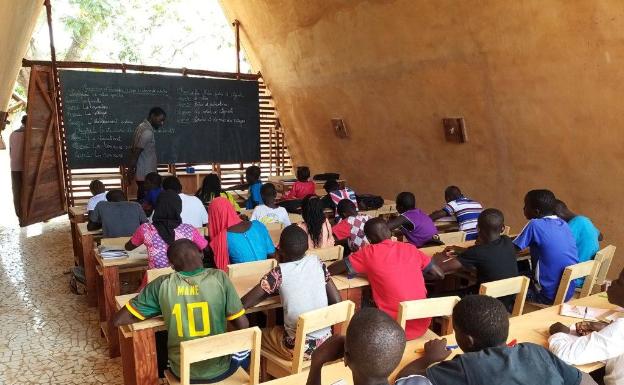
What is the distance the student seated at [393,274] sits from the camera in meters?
2.99

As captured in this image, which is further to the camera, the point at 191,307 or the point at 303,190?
the point at 303,190

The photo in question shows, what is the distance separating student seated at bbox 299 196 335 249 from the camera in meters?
4.26

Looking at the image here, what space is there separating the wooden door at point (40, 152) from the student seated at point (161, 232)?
18.3 feet

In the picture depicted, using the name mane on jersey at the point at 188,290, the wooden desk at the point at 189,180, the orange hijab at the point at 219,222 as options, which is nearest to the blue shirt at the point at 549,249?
the orange hijab at the point at 219,222

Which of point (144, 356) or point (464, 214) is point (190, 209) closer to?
point (144, 356)

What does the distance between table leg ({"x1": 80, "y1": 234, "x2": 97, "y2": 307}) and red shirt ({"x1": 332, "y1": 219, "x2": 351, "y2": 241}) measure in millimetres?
2372

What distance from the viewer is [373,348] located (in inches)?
59.2

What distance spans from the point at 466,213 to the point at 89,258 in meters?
3.82

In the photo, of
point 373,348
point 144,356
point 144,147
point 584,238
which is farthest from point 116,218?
point 584,238

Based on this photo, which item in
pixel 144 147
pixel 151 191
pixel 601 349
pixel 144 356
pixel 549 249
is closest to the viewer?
pixel 601 349

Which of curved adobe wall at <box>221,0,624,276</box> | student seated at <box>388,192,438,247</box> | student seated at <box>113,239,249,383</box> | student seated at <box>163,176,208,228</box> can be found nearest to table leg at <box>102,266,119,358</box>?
student seated at <box>163,176,208,228</box>

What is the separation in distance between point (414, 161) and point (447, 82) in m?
1.62

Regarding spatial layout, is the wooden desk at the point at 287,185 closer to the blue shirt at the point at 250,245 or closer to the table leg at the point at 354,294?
the blue shirt at the point at 250,245

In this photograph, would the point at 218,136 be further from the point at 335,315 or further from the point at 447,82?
the point at 335,315
